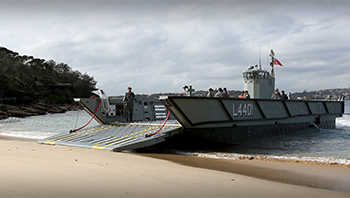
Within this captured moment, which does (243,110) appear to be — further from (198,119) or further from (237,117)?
(198,119)

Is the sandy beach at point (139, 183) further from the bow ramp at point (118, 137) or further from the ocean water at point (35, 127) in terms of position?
the ocean water at point (35, 127)

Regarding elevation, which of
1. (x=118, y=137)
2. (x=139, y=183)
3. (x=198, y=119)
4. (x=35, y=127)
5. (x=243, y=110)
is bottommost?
(x=35, y=127)

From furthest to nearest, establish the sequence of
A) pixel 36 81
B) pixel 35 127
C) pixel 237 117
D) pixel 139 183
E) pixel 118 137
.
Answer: pixel 36 81, pixel 35 127, pixel 237 117, pixel 118 137, pixel 139 183

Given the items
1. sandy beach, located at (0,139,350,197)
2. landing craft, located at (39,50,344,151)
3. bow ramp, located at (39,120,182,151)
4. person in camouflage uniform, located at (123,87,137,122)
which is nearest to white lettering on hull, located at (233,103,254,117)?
landing craft, located at (39,50,344,151)

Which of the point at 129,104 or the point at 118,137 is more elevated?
the point at 129,104

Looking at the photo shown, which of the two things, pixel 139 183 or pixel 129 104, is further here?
pixel 129 104

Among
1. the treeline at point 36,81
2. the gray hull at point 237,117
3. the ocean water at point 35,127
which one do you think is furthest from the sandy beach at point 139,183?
the treeline at point 36,81

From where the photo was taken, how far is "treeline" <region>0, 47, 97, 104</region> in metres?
39.8

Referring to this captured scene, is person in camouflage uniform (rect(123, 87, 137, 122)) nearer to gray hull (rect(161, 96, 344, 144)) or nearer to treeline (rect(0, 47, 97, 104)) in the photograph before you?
gray hull (rect(161, 96, 344, 144))

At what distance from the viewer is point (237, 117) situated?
10.2 meters

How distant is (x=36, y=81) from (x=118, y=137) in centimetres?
4973

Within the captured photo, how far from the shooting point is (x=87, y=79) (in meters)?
71.5

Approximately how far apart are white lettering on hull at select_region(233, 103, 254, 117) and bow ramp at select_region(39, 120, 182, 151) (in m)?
2.37

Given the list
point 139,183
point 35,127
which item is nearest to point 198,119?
point 139,183
